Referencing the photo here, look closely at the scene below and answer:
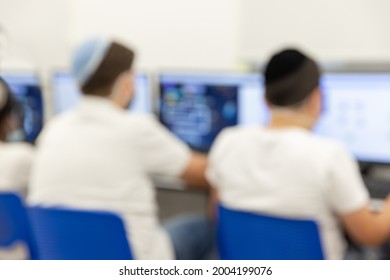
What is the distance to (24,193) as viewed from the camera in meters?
2.07

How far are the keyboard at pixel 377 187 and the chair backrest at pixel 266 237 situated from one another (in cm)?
60

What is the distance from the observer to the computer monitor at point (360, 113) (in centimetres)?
212

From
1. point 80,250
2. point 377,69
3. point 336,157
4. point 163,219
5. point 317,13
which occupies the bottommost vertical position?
point 163,219

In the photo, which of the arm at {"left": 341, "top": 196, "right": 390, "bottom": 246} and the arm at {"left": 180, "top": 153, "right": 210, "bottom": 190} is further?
the arm at {"left": 180, "top": 153, "right": 210, "bottom": 190}

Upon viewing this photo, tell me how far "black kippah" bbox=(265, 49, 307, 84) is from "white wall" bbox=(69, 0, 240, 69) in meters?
1.04

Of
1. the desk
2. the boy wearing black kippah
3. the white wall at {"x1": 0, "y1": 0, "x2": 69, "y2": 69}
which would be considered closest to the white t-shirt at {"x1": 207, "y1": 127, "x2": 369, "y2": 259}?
the boy wearing black kippah

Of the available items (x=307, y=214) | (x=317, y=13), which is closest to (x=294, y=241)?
(x=307, y=214)

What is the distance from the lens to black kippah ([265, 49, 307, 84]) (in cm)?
163

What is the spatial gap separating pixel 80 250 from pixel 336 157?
0.72 meters

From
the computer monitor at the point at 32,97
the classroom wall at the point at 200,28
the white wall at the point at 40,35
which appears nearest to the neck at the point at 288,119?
the classroom wall at the point at 200,28

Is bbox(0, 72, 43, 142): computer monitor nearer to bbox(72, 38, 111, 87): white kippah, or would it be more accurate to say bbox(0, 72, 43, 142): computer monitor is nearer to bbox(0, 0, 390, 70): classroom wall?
bbox(0, 0, 390, 70): classroom wall

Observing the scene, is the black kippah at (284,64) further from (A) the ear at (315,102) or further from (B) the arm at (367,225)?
(B) the arm at (367,225)

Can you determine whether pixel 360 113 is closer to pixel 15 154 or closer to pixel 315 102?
pixel 315 102

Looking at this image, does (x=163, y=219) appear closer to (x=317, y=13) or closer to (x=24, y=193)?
(x=24, y=193)
